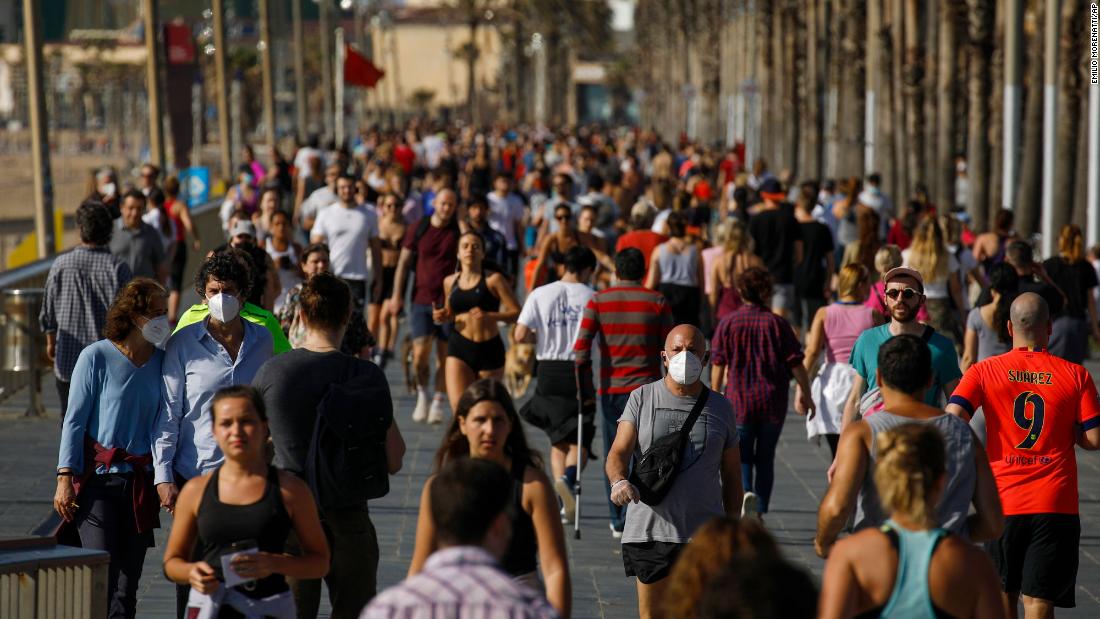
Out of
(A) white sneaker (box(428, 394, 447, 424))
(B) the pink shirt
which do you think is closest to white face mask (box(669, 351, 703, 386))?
(B) the pink shirt

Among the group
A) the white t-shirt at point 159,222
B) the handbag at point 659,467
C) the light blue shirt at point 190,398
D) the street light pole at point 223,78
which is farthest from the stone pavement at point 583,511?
the street light pole at point 223,78

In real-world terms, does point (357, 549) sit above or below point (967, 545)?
below

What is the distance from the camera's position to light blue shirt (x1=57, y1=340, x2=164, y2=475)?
7133 mm

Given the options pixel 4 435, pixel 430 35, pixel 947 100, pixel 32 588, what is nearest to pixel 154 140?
pixel 947 100

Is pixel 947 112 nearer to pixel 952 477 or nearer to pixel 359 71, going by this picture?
pixel 359 71

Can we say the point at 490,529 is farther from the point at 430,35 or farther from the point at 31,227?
the point at 430,35

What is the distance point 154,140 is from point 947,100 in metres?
11.5

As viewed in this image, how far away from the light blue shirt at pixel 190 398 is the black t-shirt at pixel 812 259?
34.0ft

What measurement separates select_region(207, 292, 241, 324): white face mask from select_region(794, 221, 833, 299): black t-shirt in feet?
33.7

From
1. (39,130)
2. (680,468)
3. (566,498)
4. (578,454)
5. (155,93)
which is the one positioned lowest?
(566,498)

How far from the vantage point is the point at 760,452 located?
10.4 m

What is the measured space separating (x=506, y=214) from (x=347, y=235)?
4.25 m

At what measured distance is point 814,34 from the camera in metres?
45.5

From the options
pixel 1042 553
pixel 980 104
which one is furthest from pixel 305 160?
pixel 1042 553
